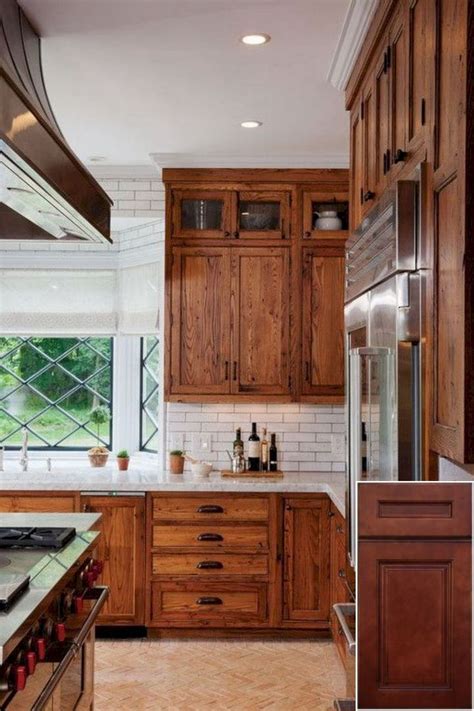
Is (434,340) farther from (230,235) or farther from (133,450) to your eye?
(133,450)

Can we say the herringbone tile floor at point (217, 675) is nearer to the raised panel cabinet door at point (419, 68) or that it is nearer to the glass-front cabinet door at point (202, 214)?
the glass-front cabinet door at point (202, 214)

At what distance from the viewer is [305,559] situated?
454 cm

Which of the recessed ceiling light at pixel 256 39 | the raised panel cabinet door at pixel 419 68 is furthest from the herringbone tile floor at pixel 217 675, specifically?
the recessed ceiling light at pixel 256 39

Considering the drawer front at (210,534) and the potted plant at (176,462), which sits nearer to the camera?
the drawer front at (210,534)

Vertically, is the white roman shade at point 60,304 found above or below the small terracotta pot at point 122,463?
above

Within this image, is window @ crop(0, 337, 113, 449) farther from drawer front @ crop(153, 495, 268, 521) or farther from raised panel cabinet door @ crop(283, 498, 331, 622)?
raised panel cabinet door @ crop(283, 498, 331, 622)

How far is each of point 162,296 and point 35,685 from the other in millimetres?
3577

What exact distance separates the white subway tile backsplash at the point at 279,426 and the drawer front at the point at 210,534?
681 mm

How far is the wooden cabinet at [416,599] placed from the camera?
608mm

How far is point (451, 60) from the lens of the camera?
63.4 inches

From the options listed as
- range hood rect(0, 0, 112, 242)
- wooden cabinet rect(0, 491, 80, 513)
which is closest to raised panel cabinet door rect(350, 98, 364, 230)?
range hood rect(0, 0, 112, 242)

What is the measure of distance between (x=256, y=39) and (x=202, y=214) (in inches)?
75.6

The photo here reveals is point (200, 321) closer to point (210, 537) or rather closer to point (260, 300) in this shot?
point (260, 300)

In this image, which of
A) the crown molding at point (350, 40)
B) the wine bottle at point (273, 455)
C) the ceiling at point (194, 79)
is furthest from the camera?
the wine bottle at point (273, 455)
